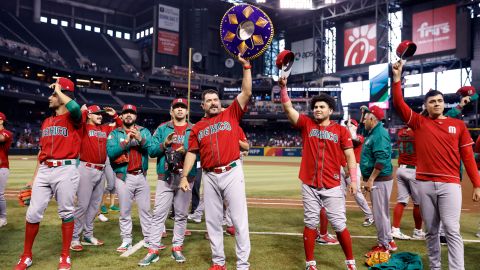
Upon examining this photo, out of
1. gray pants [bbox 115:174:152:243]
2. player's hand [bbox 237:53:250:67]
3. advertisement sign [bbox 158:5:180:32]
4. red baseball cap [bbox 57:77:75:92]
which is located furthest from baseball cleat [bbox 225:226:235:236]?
advertisement sign [bbox 158:5:180:32]

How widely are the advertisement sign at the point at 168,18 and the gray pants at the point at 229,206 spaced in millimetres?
60284

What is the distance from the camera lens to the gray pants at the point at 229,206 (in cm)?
451

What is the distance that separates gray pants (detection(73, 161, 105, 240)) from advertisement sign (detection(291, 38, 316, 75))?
56768 mm

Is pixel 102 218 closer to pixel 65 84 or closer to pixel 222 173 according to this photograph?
pixel 65 84

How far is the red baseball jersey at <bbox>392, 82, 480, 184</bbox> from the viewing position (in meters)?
4.34

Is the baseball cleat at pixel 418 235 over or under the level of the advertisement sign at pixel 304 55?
under

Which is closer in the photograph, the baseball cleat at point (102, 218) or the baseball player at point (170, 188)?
the baseball player at point (170, 188)

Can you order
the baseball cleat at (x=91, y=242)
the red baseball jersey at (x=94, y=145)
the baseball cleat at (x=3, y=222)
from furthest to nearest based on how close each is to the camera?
1. the baseball cleat at (x=3, y=222)
2. the red baseball jersey at (x=94, y=145)
3. the baseball cleat at (x=91, y=242)

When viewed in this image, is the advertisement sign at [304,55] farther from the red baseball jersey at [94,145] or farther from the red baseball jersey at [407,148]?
the red baseball jersey at [94,145]

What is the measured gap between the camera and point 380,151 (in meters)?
5.69

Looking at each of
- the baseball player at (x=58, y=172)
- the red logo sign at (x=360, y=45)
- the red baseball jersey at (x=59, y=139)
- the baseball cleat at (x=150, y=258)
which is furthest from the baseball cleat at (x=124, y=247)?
the red logo sign at (x=360, y=45)

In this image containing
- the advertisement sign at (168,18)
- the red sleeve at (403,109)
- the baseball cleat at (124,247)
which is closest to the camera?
the red sleeve at (403,109)

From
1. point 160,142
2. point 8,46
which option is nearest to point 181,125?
point 160,142

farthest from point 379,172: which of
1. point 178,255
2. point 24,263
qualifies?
point 24,263
